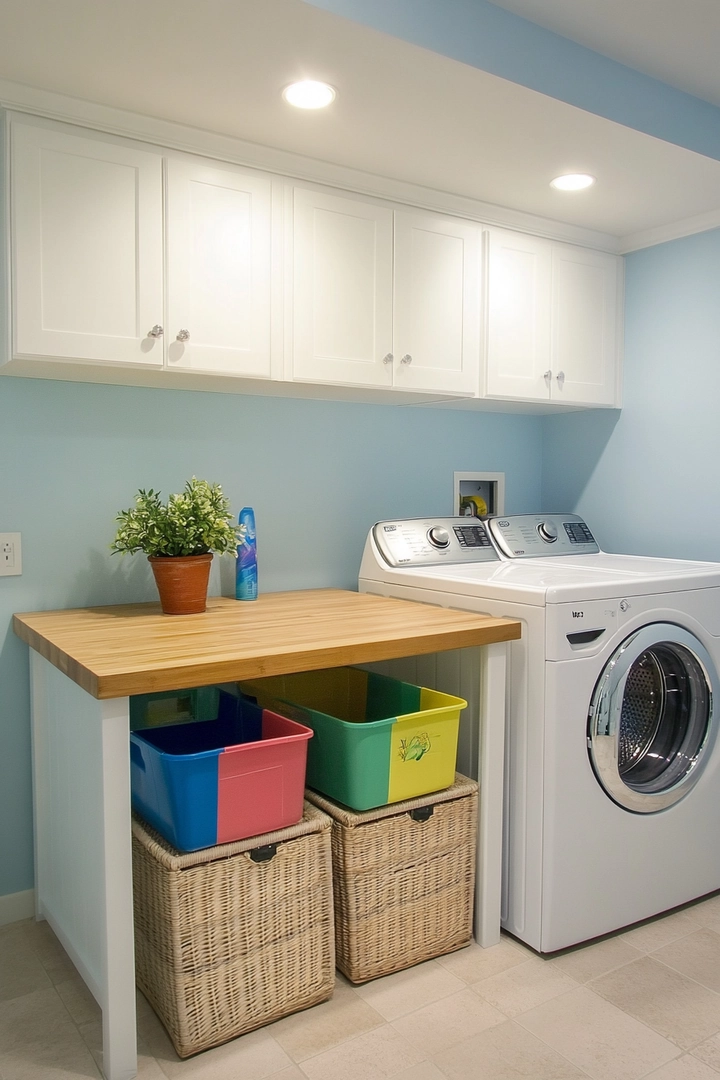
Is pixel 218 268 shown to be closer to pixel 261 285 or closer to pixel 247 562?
pixel 261 285

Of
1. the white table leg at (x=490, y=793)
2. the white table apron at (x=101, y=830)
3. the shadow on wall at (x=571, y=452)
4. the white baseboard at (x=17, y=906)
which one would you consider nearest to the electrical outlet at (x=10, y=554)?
the white table apron at (x=101, y=830)

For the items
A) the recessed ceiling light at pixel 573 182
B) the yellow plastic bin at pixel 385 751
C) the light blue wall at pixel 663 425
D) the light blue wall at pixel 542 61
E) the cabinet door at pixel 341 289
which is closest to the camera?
the light blue wall at pixel 542 61

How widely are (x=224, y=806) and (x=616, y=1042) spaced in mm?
954

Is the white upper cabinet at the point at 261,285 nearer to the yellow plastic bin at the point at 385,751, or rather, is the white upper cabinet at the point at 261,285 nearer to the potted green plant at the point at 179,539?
the potted green plant at the point at 179,539

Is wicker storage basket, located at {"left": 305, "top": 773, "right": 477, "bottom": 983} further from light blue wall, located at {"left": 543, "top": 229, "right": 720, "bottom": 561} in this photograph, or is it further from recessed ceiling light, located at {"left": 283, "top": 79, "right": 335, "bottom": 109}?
recessed ceiling light, located at {"left": 283, "top": 79, "right": 335, "bottom": 109}

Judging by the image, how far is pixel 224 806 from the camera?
1.66m

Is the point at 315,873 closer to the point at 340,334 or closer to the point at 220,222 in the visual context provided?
the point at 340,334

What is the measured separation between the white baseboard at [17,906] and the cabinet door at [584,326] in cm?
225

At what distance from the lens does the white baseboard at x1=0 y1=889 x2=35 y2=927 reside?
7.16 feet

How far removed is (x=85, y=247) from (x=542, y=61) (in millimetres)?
1172

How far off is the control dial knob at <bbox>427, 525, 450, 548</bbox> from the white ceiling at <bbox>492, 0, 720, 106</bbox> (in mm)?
1414

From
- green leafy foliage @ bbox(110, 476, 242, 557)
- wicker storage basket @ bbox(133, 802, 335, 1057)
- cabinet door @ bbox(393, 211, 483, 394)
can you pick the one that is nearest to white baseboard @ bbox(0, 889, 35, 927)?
wicker storage basket @ bbox(133, 802, 335, 1057)

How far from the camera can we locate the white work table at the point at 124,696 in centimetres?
152

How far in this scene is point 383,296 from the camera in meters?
2.40
